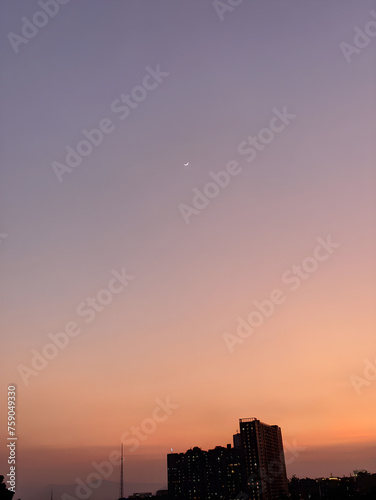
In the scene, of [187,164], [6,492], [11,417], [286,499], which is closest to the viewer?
[11,417]

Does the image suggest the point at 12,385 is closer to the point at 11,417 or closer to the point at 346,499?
the point at 11,417

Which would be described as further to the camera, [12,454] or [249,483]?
[249,483]

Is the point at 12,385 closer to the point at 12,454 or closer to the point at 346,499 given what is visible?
the point at 12,454

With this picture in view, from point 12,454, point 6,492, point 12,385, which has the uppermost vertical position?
point 12,385

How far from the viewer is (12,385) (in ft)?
108

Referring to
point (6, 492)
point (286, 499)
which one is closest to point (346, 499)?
point (286, 499)

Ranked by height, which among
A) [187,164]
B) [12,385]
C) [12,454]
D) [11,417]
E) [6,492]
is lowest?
[6,492]

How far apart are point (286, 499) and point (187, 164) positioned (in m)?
187

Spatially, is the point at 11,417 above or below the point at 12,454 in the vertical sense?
above

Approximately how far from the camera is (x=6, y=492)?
36.5 metres

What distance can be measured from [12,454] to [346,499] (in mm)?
208646

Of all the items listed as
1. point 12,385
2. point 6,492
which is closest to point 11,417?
point 12,385

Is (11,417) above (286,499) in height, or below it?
above

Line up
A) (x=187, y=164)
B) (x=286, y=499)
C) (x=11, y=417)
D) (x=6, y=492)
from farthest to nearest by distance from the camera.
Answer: (x=286, y=499) → (x=187, y=164) → (x=6, y=492) → (x=11, y=417)
